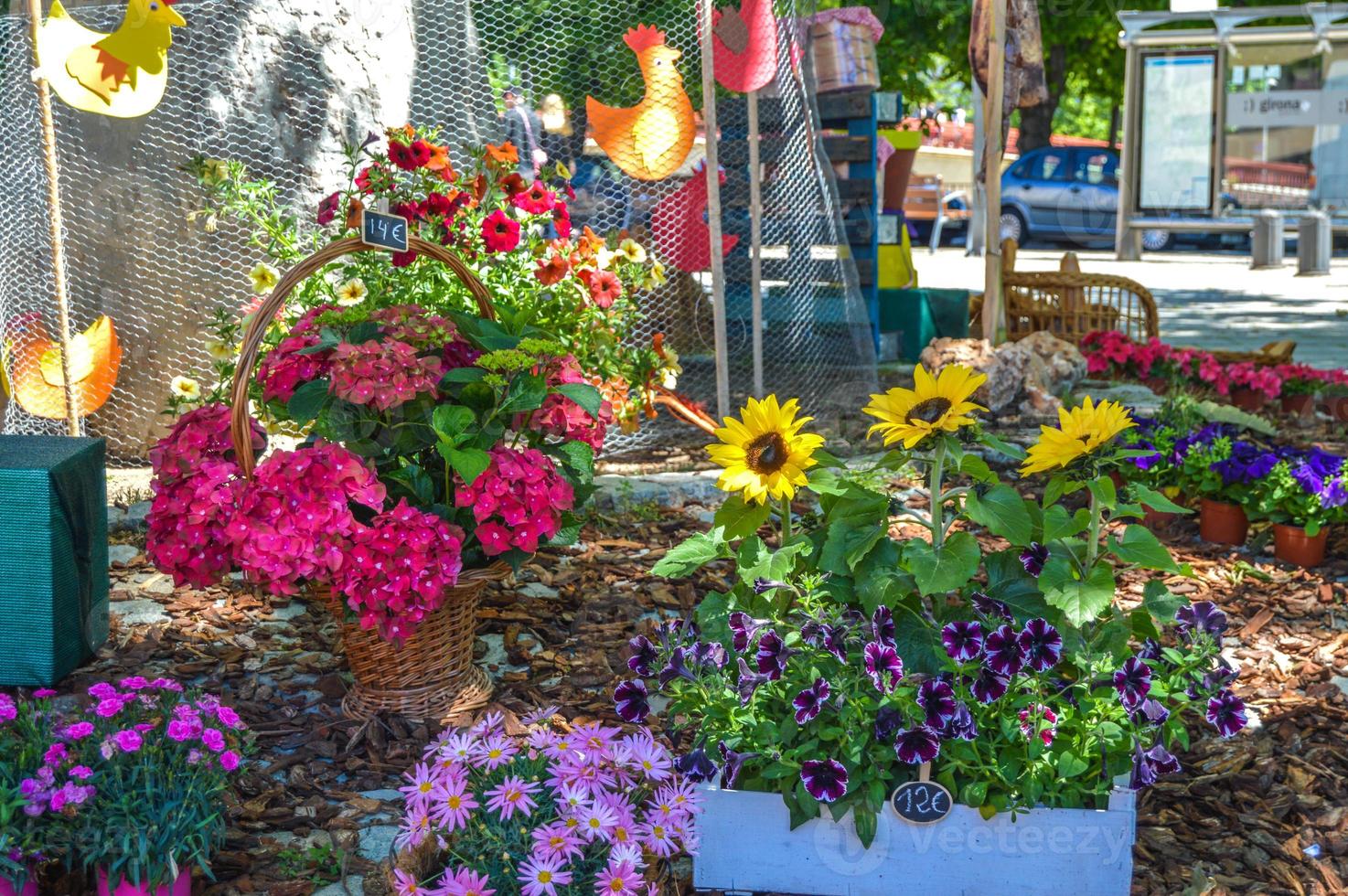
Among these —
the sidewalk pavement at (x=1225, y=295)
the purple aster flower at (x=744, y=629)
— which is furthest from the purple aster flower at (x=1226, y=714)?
the sidewalk pavement at (x=1225, y=295)

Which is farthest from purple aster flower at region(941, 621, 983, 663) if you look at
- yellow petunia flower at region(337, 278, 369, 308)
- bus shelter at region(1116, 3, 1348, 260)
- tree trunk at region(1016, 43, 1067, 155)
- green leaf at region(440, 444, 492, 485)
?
tree trunk at region(1016, 43, 1067, 155)

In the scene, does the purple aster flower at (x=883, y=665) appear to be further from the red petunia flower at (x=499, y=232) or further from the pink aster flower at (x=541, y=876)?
the red petunia flower at (x=499, y=232)

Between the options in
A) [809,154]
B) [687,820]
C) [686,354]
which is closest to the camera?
[687,820]

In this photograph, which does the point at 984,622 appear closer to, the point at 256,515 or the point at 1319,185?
the point at 256,515

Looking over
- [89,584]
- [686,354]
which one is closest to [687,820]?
[89,584]

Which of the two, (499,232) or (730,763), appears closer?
(730,763)

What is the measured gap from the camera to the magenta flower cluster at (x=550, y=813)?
1.92 m

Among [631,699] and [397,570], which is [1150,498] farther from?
[397,570]

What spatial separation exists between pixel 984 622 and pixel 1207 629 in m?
0.41

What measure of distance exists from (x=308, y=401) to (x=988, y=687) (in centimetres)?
142

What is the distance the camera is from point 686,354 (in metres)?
6.83

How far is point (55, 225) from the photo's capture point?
4594mm

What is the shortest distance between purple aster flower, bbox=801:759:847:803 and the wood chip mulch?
278 mm

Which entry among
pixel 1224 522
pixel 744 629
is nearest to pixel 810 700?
pixel 744 629
